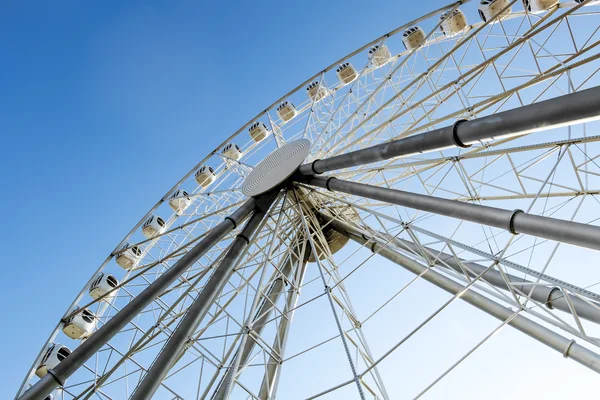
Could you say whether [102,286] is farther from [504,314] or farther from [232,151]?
[504,314]

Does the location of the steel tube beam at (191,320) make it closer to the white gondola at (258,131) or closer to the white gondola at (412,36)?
the white gondola at (258,131)

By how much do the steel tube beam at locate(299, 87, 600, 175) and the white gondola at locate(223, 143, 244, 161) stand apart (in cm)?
1197

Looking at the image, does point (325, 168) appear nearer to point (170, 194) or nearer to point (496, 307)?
point (496, 307)

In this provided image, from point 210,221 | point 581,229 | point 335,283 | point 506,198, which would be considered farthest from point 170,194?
point 581,229

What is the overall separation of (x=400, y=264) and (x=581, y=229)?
7474 mm

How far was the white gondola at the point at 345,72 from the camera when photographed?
62.2 feet

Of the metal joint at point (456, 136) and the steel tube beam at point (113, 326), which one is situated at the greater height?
the metal joint at point (456, 136)

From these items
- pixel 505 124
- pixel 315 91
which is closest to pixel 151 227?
pixel 315 91

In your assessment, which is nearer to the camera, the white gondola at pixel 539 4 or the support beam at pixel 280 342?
the support beam at pixel 280 342

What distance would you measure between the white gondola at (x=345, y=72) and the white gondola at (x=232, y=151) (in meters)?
5.59

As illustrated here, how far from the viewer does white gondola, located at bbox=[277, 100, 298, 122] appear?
65.2 feet

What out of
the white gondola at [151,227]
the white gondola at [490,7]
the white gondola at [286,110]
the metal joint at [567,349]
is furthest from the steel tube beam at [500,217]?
the white gondola at [151,227]

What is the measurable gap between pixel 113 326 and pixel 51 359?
8033 millimetres

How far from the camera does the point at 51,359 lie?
1510cm
